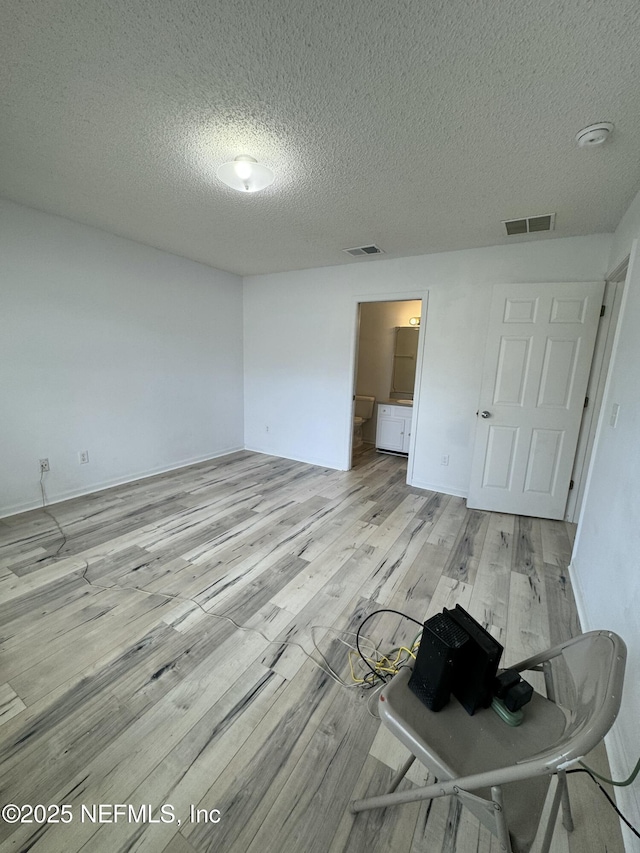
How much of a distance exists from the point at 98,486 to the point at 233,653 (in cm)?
263

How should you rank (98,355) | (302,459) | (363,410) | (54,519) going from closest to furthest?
(54,519) < (98,355) < (302,459) < (363,410)

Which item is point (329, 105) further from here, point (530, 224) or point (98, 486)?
point (98, 486)

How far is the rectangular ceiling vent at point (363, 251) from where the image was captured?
11.0 feet

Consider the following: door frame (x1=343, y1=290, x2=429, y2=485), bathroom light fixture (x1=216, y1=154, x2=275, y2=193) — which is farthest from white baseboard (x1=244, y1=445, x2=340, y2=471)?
bathroom light fixture (x1=216, y1=154, x2=275, y2=193)

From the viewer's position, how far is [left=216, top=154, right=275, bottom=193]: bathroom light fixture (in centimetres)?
190

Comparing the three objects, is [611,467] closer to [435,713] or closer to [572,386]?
[572,386]

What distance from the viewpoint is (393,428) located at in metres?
5.12

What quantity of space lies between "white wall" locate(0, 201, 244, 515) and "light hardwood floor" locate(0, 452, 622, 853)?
565 millimetres

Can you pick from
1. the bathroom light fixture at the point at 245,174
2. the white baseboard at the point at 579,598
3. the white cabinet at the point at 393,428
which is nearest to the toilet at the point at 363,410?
the white cabinet at the point at 393,428

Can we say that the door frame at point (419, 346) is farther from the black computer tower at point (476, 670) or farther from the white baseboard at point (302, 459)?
the black computer tower at point (476, 670)

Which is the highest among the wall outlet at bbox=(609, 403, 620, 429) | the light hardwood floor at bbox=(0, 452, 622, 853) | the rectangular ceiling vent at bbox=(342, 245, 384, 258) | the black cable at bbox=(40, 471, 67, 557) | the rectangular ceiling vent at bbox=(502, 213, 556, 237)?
the rectangular ceiling vent at bbox=(342, 245, 384, 258)

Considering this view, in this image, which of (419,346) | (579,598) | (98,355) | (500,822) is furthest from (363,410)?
(500,822)

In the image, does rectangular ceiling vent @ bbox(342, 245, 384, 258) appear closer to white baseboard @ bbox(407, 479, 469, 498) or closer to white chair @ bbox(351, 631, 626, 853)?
white baseboard @ bbox(407, 479, 469, 498)

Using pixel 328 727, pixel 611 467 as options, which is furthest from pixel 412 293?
pixel 328 727
